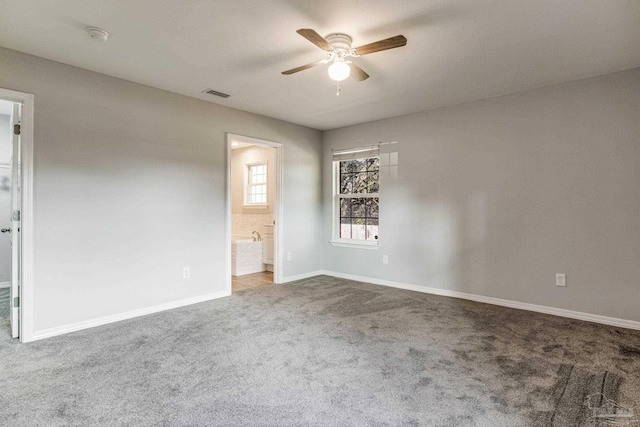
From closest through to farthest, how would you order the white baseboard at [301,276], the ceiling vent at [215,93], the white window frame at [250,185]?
the ceiling vent at [215,93] < the white baseboard at [301,276] < the white window frame at [250,185]

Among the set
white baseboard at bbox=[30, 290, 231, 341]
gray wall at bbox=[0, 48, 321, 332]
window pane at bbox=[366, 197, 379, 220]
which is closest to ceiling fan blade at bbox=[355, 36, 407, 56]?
gray wall at bbox=[0, 48, 321, 332]

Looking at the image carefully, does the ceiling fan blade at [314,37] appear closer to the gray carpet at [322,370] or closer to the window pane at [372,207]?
the gray carpet at [322,370]

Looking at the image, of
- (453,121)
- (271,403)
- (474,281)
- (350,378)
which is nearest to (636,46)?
(453,121)

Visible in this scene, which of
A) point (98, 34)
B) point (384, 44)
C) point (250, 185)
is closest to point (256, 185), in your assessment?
point (250, 185)

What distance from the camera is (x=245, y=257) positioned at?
19.2 ft

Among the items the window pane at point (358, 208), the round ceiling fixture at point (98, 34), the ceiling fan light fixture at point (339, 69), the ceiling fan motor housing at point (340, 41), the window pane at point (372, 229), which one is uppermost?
the round ceiling fixture at point (98, 34)

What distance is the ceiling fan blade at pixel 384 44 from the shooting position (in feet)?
7.04

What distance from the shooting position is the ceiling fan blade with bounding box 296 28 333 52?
2.05 m

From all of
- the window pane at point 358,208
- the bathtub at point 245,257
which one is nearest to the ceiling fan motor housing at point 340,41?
the window pane at point 358,208

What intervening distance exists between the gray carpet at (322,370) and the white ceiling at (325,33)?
8.03 ft

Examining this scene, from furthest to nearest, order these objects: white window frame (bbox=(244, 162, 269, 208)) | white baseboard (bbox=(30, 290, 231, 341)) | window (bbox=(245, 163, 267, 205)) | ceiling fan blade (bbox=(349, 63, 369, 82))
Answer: window (bbox=(245, 163, 267, 205)) → white window frame (bbox=(244, 162, 269, 208)) → white baseboard (bbox=(30, 290, 231, 341)) → ceiling fan blade (bbox=(349, 63, 369, 82))

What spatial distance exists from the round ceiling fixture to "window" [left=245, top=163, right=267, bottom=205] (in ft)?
13.7

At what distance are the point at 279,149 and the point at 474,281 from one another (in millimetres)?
3267

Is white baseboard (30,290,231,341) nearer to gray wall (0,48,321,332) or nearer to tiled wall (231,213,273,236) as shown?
gray wall (0,48,321,332)
